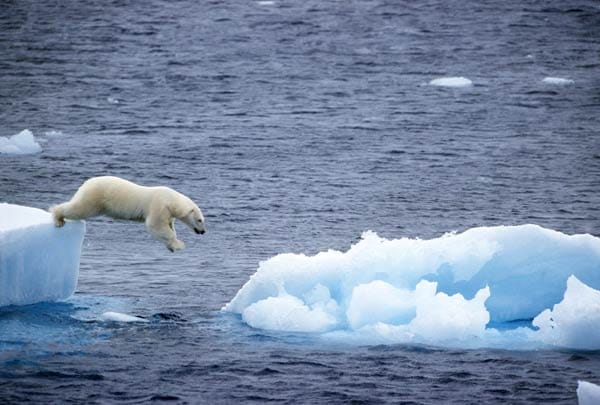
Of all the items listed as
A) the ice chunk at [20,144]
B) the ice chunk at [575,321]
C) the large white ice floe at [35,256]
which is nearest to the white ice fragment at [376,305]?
the ice chunk at [575,321]

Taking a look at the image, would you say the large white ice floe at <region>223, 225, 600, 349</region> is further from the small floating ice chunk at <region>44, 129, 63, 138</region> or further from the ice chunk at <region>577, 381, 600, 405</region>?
the small floating ice chunk at <region>44, 129, 63, 138</region>

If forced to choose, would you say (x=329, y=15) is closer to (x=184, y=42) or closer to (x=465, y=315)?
(x=184, y=42)

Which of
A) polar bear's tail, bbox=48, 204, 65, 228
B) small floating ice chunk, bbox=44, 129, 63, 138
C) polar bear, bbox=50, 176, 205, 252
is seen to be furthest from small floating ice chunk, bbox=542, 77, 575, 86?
polar bear's tail, bbox=48, 204, 65, 228

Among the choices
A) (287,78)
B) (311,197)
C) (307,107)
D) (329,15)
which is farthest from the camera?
(329,15)

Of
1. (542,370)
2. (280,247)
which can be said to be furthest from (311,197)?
(542,370)

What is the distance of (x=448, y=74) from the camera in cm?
3050

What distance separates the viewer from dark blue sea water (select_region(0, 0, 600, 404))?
11.1 meters

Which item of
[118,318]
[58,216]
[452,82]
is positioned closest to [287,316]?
[118,318]

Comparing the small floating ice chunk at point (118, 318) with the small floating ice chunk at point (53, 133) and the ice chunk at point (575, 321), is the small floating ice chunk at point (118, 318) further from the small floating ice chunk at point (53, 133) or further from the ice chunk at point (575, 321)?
the small floating ice chunk at point (53, 133)

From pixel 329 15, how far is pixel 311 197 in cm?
1788

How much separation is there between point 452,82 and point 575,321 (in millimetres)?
18118

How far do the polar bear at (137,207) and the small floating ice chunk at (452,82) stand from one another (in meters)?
18.0

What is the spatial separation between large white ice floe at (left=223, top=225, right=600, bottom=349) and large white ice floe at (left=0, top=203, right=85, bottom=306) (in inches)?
69.8

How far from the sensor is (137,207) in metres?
12.0
